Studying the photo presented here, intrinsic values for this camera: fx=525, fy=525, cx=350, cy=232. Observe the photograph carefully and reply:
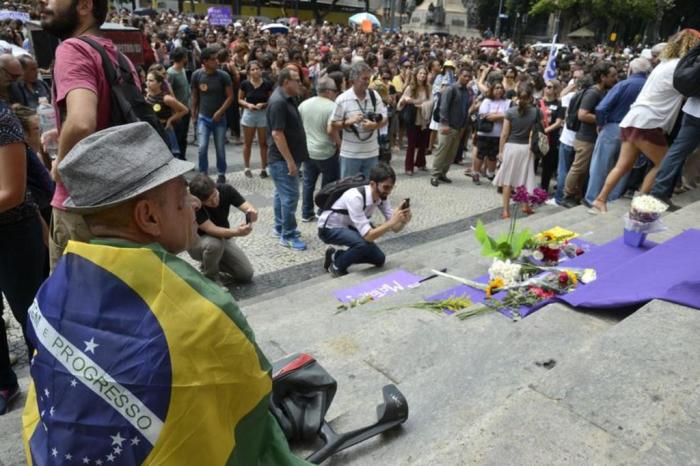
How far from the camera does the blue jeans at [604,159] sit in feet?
20.7

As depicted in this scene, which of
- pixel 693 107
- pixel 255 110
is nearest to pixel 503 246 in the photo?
pixel 693 107

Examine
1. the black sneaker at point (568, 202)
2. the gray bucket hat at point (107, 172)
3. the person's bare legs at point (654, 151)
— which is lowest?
the black sneaker at point (568, 202)

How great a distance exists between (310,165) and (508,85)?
5127 mm

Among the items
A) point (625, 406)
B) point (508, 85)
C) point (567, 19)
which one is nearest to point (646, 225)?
point (625, 406)

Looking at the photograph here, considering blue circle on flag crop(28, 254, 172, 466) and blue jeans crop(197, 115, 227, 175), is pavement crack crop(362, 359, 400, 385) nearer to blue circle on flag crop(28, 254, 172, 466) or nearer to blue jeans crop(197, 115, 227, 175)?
blue circle on flag crop(28, 254, 172, 466)

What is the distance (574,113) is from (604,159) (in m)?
0.99

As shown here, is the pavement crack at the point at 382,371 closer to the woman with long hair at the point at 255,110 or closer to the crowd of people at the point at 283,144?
the crowd of people at the point at 283,144

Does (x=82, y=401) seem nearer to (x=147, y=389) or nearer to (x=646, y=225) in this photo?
(x=147, y=389)

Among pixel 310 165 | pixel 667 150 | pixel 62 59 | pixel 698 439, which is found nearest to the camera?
pixel 698 439

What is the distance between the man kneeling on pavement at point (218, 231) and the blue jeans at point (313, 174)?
1720mm

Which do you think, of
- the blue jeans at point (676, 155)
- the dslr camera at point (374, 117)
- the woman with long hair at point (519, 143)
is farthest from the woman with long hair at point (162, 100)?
the blue jeans at point (676, 155)

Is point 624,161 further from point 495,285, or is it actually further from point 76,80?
point 76,80

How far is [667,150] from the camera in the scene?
18.3 ft

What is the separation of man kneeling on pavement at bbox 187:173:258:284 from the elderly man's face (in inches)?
113
